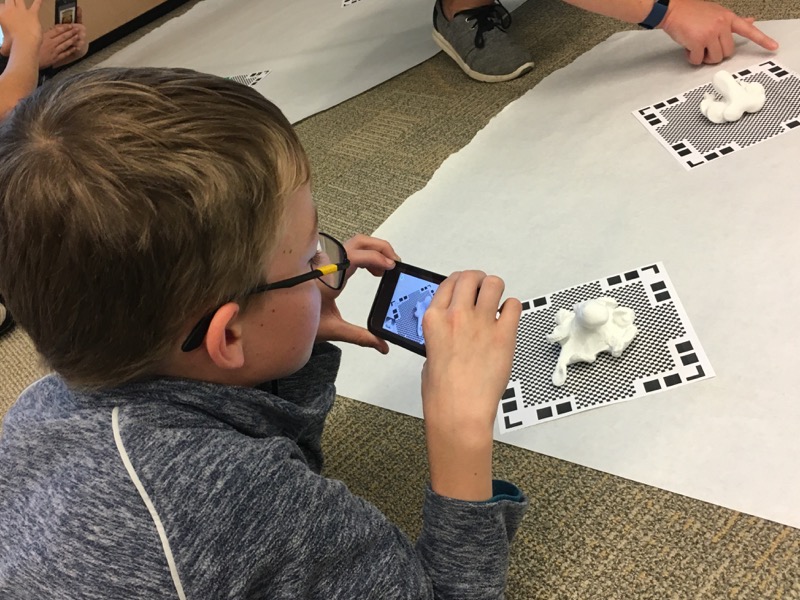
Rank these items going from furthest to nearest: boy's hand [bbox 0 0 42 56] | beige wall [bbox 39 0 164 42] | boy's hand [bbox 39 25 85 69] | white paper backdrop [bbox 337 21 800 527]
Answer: beige wall [bbox 39 0 164 42] < boy's hand [bbox 39 25 85 69] < boy's hand [bbox 0 0 42 56] < white paper backdrop [bbox 337 21 800 527]

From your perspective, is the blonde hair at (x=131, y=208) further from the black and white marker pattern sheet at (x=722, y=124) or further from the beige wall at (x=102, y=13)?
the beige wall at (x=102, y=13)

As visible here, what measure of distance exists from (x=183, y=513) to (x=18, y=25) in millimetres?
1511

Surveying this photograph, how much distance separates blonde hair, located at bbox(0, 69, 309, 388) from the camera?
0.44m

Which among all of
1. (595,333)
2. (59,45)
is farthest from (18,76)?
(595,333)

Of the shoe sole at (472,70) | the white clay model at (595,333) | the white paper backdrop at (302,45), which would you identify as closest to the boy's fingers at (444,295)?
the white clay model at (595,333)

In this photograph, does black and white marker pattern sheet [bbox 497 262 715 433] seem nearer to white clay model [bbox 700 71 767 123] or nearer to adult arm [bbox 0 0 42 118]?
white clay model [bbox 700 71 767 123]

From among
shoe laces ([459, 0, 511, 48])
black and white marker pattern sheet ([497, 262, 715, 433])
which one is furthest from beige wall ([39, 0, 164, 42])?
black and white marker pattern sheet ([497, 262, 715, 433])

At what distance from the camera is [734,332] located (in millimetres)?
791

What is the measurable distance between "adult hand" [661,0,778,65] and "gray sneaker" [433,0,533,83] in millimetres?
315

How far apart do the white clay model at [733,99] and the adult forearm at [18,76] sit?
1308mm

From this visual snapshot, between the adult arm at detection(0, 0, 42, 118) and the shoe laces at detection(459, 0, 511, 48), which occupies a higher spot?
the adult arm at detection(0, 0, 42, 118)

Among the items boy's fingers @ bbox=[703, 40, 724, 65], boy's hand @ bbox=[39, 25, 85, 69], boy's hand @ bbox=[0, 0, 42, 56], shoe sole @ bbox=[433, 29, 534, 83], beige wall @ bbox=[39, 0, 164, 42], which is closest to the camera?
boy's fingers @ bbox=[703, 40, 724, 65]

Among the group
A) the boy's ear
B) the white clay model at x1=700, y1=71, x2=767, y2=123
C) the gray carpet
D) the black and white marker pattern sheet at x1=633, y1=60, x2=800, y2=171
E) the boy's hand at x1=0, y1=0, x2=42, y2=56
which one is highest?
the boy's hand at x1=0, y1=0, x2=42, y2=56

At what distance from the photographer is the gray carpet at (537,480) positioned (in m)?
0.64
